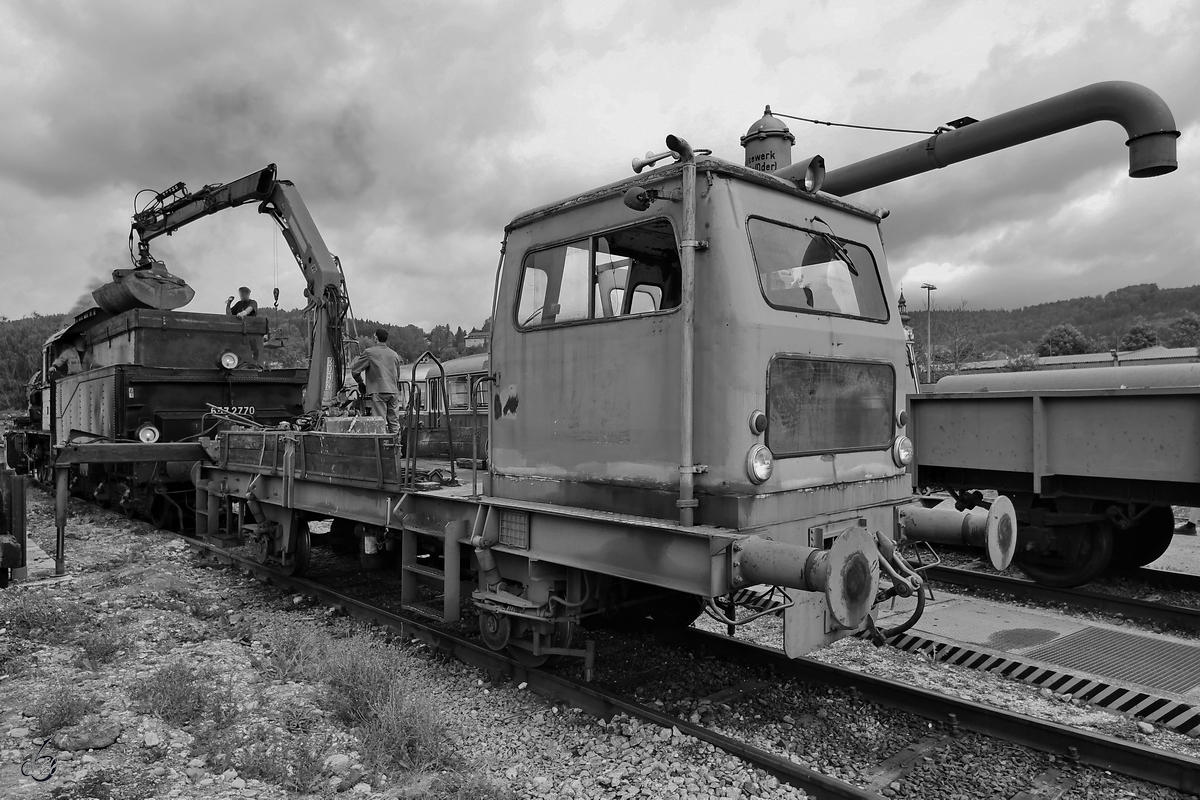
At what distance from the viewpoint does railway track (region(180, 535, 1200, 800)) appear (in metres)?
3.78

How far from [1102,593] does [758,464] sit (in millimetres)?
5727

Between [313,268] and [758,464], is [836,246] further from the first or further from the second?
[313,268]

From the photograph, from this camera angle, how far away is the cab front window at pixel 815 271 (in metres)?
4.38

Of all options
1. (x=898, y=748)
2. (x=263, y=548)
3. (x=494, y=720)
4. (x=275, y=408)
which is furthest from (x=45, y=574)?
(x=898, y=748)

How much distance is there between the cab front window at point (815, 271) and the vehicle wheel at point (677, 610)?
2511mm

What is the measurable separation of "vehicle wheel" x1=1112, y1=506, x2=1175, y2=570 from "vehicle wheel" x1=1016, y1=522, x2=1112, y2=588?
1.56ft

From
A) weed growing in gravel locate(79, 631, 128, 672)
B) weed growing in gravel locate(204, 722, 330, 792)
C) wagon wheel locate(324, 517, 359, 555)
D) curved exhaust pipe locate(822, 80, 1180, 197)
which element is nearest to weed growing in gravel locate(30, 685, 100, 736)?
weed growing in gravel locate(79, 631, 128, 672)

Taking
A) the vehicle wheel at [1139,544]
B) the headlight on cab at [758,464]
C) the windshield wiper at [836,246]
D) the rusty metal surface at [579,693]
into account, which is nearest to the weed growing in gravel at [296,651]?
the rusty metal surface at [579,693]

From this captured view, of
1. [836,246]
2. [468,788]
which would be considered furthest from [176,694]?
[836,246]

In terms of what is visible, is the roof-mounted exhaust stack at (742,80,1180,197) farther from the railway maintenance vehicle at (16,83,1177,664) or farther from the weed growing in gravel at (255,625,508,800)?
the weed growing in gravel at (255,625,508,800)

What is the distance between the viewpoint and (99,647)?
5.61m

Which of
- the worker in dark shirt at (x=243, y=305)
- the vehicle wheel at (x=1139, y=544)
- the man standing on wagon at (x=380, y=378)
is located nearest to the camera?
the man standing on wagon at (x=380, y=378)

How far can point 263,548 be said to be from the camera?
850 centimetres

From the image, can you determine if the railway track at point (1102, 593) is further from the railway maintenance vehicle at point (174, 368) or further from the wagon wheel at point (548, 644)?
the railway maintenance vehicle at point (174, 368)
